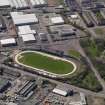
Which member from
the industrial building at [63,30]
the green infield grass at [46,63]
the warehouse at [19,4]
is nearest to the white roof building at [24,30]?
the industrial building at [63,30]

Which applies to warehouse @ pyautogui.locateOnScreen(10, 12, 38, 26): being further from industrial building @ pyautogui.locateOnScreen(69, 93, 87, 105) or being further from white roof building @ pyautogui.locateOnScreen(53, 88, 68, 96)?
industrial building @ pyautogui.locateOnScreen(69, 93, 87, 105)

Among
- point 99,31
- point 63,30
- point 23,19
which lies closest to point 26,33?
point 23,19

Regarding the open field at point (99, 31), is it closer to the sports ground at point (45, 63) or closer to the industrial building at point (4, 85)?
the sports ground at point (45, 63)

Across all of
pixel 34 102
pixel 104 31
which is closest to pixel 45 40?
pixel 104 31

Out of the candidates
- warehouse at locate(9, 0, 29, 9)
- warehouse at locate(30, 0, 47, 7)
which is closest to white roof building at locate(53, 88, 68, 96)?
warehouse at locate(9, 0, 29, 9)

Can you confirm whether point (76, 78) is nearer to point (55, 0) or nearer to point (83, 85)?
point (83, 85)

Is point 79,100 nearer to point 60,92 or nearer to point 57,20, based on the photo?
point 60,92
